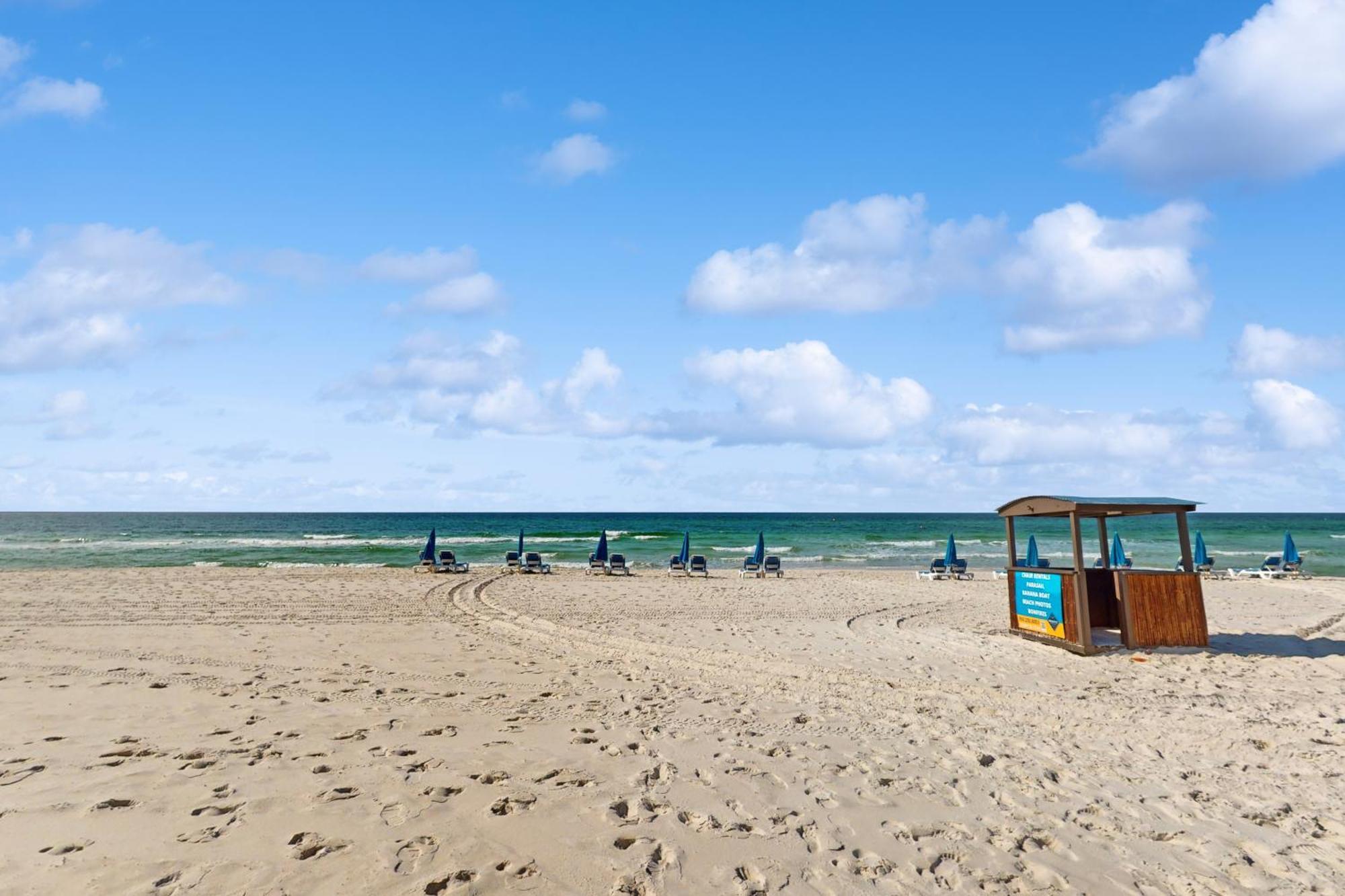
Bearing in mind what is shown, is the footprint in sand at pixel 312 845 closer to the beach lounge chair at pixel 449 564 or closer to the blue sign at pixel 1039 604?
the blue sign at pixel 1039 604

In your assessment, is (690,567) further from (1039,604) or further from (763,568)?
(1039,604)

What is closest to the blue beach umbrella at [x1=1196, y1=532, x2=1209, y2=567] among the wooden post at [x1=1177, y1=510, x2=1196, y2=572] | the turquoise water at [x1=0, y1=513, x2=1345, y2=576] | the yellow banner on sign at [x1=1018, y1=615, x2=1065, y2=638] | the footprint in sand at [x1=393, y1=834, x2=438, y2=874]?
the turquoise water at [x1=0, y1=513, x2=1345, y2=576]

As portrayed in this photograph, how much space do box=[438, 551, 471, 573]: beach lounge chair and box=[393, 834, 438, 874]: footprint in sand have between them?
2058 cm

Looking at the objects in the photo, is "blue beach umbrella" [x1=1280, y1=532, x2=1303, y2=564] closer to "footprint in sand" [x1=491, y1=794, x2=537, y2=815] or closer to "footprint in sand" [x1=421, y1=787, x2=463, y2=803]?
"footprint in sand" [x1=491, y1=794, x2=537, y2=815]

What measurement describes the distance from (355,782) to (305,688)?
304 centimetres

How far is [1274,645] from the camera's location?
36.3ft

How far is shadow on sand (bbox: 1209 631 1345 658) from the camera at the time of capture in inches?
412

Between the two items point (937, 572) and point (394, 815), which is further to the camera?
point (937, 572)

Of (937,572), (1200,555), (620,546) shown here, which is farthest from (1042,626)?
(620,546)

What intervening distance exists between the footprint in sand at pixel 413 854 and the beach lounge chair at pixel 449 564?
810 inches

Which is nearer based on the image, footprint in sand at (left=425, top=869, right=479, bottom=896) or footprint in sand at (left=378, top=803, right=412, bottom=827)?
footprint in sand at (left=425, top=869, right=479, bottom=896)

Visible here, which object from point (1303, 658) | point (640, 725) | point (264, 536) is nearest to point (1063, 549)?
point (1303, 658)

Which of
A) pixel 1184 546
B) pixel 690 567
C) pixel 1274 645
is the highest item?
pixel 1184 546

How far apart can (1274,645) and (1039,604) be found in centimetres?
331
